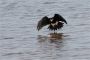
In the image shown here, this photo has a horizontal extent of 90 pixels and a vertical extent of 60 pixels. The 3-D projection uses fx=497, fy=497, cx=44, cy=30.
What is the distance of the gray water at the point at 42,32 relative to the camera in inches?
395

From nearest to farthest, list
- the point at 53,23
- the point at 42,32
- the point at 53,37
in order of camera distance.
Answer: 1. the point at 53,37
2. the point at 53,23
3. the point at 42,32

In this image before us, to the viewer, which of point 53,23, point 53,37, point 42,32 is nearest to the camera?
point 53,37

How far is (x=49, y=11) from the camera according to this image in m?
15.1

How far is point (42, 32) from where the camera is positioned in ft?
40.1

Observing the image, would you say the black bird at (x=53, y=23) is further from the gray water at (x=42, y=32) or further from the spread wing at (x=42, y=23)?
the gray water at (x=42, y=32)

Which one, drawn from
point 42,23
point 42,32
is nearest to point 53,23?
point 42,23

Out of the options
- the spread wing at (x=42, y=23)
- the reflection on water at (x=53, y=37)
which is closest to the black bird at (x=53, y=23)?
the spread wing at (x=42, y=23)

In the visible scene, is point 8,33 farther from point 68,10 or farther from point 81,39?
point 68,10

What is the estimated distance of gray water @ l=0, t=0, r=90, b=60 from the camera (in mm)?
10031

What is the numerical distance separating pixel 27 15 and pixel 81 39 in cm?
356

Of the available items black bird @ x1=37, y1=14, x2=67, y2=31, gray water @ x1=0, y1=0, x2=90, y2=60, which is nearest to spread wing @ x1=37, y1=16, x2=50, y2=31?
black bird @ x1=37, y1=14, x2=67, y2=31

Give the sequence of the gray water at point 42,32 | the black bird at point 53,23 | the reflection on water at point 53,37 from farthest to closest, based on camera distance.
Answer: the black bird at point 53,23 < the reflection on water at point 53,37 < the gray water at point 42,32

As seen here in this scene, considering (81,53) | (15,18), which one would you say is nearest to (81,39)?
(81,53)

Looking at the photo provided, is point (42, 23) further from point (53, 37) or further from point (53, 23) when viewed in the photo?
point (53, 37)
